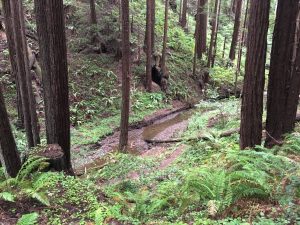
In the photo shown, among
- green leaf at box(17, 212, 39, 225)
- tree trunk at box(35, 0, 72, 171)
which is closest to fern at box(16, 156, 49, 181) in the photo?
tree trunk at box(35, 0, 72, 171)

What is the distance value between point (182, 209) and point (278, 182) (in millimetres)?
1580

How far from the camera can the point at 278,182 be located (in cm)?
559

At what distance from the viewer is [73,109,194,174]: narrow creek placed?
1316 cm

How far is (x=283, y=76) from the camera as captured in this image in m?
7.79

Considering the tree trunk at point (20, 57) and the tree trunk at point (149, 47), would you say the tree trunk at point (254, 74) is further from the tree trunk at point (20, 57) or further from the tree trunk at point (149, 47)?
the tree trunk at point (149, 47)

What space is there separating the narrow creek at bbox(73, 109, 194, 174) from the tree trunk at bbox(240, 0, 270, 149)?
6052 millimetres

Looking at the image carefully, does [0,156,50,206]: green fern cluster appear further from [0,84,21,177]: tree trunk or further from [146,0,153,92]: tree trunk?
[146,0,153,92]: tree trunk

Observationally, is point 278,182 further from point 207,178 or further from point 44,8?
point 44,8

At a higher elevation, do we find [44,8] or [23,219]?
[44,8]

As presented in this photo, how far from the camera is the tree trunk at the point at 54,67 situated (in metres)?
7.17

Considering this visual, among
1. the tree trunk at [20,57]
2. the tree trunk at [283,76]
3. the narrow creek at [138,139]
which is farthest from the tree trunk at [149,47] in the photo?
the tree trunk at [283,76]

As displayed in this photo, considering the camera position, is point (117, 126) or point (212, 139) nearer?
point (212, 139)

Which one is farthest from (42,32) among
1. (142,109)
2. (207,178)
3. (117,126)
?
(142,109)

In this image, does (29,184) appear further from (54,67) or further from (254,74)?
(254,74)
